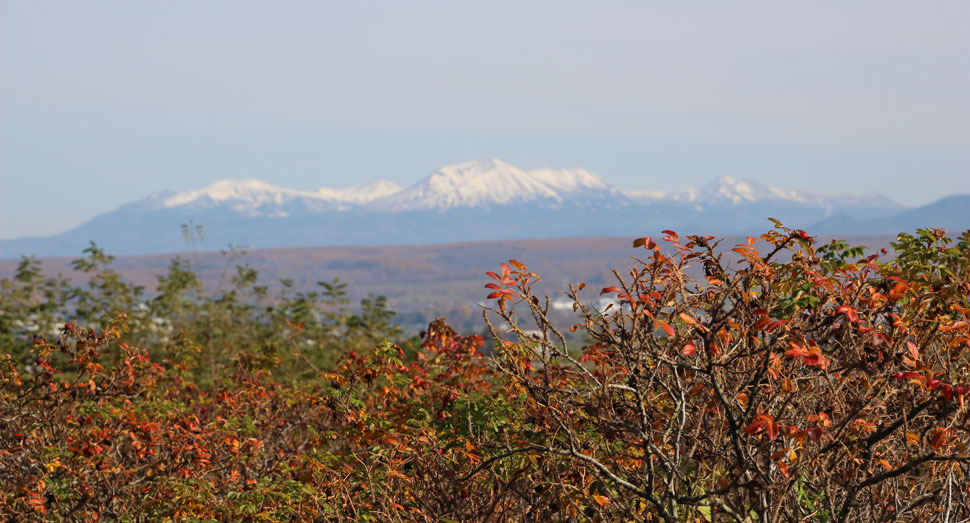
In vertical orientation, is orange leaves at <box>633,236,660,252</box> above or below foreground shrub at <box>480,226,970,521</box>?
above

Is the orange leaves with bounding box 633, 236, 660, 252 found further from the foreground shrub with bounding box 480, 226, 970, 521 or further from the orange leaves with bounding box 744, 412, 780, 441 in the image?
the orange leaves with bounding box 744, 412, 780, 441

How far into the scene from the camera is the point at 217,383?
11.0 m

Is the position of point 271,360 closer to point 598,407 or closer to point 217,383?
point 217,383

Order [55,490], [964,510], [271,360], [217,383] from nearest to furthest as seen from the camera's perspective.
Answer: [964,510]
[55,490]
[271,360]
[217,383]

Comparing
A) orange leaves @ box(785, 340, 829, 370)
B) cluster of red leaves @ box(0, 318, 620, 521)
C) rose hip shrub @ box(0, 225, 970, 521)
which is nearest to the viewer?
orange leaves @ box(785, 340, 829, 370)

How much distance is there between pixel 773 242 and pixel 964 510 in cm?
160

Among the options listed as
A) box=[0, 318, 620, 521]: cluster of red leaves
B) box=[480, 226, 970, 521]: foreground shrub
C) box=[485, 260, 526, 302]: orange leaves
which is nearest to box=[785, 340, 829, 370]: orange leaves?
box=[480, 226, 970, 521]: foreground shrub

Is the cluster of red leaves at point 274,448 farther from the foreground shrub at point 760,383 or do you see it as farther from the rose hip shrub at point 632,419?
the foreground shrub at point 760,383

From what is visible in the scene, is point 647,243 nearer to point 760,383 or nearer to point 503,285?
point 503,285

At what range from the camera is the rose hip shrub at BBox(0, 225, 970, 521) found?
361 centimetres

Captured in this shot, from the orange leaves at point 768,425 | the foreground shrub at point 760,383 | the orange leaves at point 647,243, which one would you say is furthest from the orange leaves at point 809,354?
the orange leaves at point 647,243

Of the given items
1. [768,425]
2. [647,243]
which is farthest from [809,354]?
[647,243]

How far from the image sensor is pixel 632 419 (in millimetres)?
4188

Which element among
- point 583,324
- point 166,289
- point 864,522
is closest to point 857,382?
point 864,522
